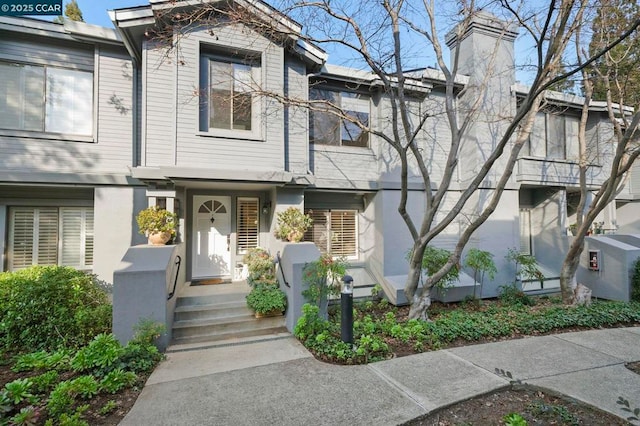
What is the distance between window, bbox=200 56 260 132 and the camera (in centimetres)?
702

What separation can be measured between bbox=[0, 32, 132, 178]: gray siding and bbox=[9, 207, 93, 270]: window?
3.78 feet

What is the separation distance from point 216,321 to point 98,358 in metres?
2.00

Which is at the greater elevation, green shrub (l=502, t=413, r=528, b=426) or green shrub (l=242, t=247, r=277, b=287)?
green shrub (l=242, t=247, r=277, b=287)

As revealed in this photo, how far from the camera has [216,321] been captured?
5840 millimetres

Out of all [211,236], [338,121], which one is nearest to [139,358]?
[211,236]

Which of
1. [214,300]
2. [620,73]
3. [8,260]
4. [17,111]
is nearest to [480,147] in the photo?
[620,73]

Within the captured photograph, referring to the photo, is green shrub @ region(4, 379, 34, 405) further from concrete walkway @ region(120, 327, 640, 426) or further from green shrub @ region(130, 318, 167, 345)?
green shrub @ region(130, 318, 167, 345)

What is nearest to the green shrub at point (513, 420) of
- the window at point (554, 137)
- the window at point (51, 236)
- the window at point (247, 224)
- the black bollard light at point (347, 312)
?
the black bollard light at point (347, 312)

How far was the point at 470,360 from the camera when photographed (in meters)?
4.50

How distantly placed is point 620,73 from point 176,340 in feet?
40.1

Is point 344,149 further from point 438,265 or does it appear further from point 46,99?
point 46,99

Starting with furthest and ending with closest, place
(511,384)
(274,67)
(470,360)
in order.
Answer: (274,67) → (470,360) → (511,384)

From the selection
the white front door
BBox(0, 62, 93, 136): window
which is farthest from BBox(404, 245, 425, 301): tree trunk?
BBox(0, 62, 93, 136): window

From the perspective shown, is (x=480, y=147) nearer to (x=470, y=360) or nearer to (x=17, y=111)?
(x=470, y=360)
